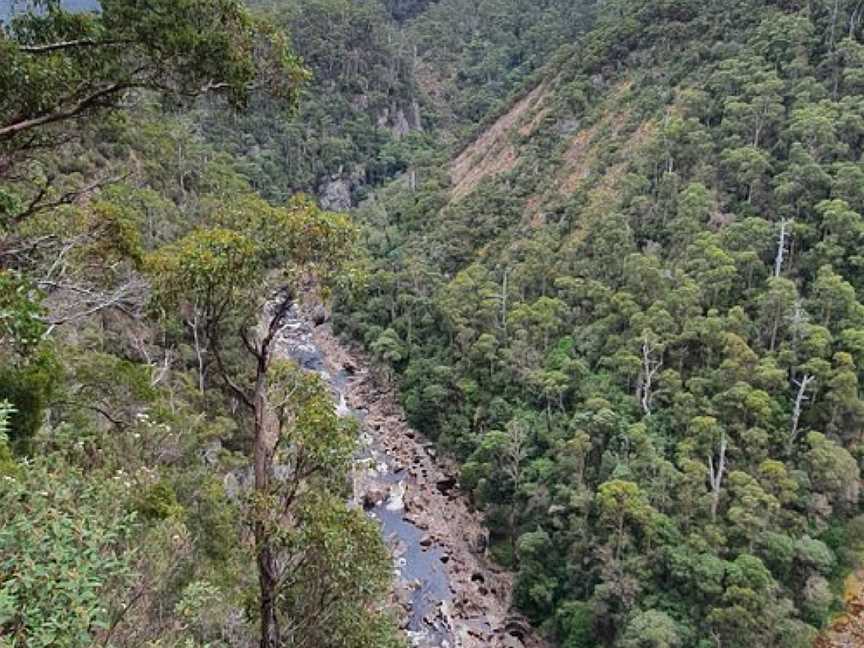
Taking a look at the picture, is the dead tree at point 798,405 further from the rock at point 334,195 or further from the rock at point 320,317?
the rock at point 334,195

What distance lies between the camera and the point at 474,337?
3566 cm

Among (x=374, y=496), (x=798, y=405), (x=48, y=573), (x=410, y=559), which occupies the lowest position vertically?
(x=410, y=559)

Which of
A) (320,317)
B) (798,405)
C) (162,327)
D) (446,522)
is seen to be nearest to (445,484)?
(446,522)

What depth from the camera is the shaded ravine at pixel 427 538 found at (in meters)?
23.8

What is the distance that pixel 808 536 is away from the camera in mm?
20688

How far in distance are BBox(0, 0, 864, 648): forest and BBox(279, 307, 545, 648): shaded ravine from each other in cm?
96

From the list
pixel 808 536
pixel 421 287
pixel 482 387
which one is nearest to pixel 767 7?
pixel 421 287

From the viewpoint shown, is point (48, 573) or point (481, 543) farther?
point (481, 543)

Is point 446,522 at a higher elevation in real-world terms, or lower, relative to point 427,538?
lower

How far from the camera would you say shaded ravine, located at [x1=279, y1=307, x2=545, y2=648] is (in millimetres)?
23797

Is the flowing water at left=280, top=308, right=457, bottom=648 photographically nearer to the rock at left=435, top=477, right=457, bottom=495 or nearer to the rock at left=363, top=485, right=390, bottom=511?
the rock at left=363, top=485, right=390, bottom=511

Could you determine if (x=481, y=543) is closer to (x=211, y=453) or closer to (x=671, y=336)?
(x=671, y=336)

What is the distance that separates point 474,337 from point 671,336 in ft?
36.3

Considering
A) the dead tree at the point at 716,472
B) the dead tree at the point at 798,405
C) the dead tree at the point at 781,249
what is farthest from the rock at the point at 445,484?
the dead tree at the point at 781,249
